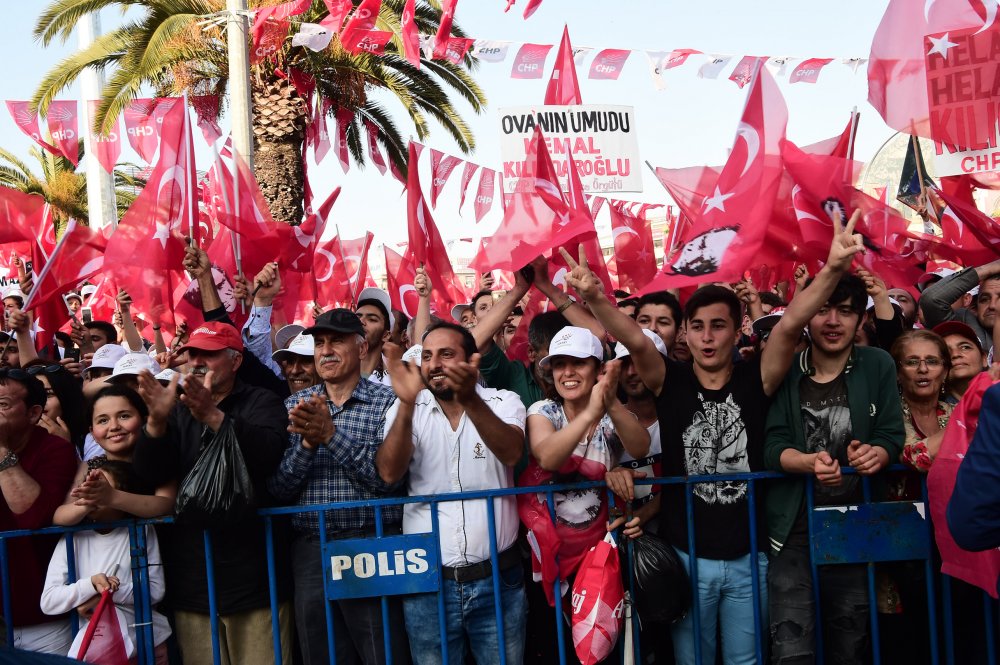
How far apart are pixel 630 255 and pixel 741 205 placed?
3579 mm

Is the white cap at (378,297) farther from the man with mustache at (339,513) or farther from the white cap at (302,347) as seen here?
the man with mustache at (339,513)

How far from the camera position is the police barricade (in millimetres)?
3525

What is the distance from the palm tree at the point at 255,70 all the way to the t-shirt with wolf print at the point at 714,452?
1014 cm

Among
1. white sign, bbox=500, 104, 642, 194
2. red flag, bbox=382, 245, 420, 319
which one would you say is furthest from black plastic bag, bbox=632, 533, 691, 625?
red flag, bbox=382, 245, 420, 319

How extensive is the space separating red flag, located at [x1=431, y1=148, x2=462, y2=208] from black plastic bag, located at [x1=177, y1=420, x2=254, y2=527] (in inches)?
337

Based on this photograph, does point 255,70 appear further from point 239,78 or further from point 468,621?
point 468,621

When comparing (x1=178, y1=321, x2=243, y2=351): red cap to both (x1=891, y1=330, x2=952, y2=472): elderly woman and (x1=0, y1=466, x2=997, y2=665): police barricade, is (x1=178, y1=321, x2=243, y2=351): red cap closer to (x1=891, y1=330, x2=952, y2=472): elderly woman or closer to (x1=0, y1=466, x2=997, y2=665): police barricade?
(x1=0, y1=466, x2=997, y2=665): police barricade

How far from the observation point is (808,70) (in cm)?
1123

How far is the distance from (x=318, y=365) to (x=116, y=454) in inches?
36.9

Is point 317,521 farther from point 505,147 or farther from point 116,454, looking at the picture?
point 505,147

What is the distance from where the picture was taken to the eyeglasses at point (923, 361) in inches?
153

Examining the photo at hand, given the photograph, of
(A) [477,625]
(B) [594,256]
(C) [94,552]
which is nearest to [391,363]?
(A) [477,625]

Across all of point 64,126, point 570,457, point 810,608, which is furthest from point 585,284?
point 64,126

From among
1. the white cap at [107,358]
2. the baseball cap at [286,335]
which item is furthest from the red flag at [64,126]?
the baseball cap at [286,335]
